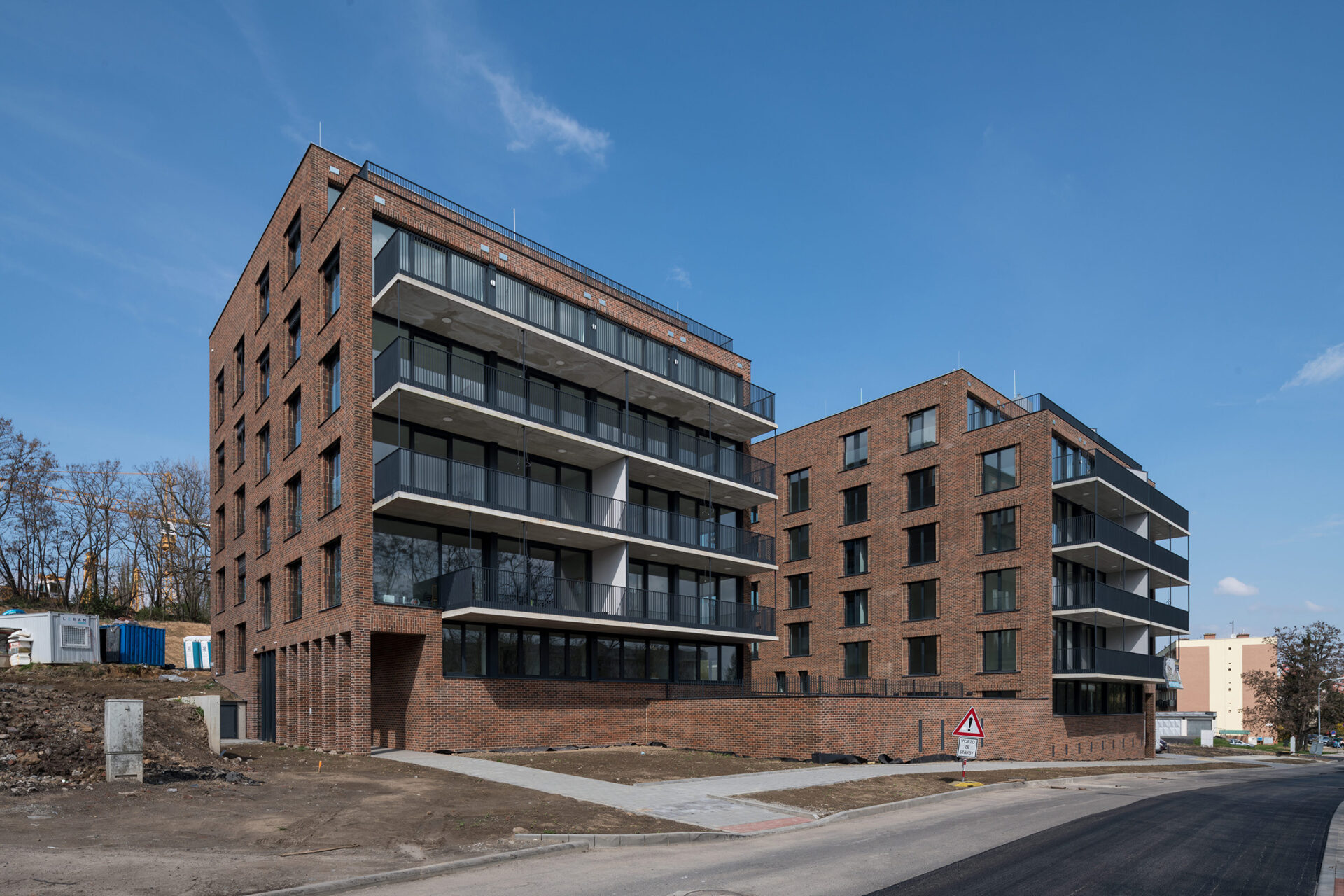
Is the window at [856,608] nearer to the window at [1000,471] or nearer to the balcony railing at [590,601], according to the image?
the window at [1000,471]

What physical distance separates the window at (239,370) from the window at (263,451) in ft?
14.5

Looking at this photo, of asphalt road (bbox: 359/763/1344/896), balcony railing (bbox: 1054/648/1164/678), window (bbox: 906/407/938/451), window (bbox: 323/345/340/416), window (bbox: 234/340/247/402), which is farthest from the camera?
window (bbox: 906/407/938/451)

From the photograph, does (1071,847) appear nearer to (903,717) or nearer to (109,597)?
(903,717)

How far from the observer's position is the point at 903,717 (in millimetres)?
28484

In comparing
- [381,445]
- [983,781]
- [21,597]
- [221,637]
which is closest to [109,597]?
[21,597]

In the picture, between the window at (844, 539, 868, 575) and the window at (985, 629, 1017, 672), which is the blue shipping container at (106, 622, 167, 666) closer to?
the window at (844, 539, 868, 575)

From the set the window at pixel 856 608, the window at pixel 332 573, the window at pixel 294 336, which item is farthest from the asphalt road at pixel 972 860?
the window at pixel 856 608

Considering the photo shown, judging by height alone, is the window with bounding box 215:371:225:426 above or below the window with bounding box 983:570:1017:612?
above

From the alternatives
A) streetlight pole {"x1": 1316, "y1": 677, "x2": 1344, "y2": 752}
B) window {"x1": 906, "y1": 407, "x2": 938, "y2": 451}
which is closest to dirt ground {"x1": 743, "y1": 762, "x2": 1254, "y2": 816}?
window {"x1": 906, "y1": 407, "x2": 938, "y2": 451}

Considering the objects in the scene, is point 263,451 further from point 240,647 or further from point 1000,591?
point 1000,591

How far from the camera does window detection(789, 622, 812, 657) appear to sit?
48.4m

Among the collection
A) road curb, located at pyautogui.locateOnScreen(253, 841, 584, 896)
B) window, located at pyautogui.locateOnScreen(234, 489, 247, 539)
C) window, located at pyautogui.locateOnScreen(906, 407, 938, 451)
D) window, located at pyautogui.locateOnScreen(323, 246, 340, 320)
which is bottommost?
road curb, located at pyautogui.locateOnScreen(253, 841, 584, 896)

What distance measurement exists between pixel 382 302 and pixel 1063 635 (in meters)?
31.9

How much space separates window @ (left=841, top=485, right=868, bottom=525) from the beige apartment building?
99.6 metres
